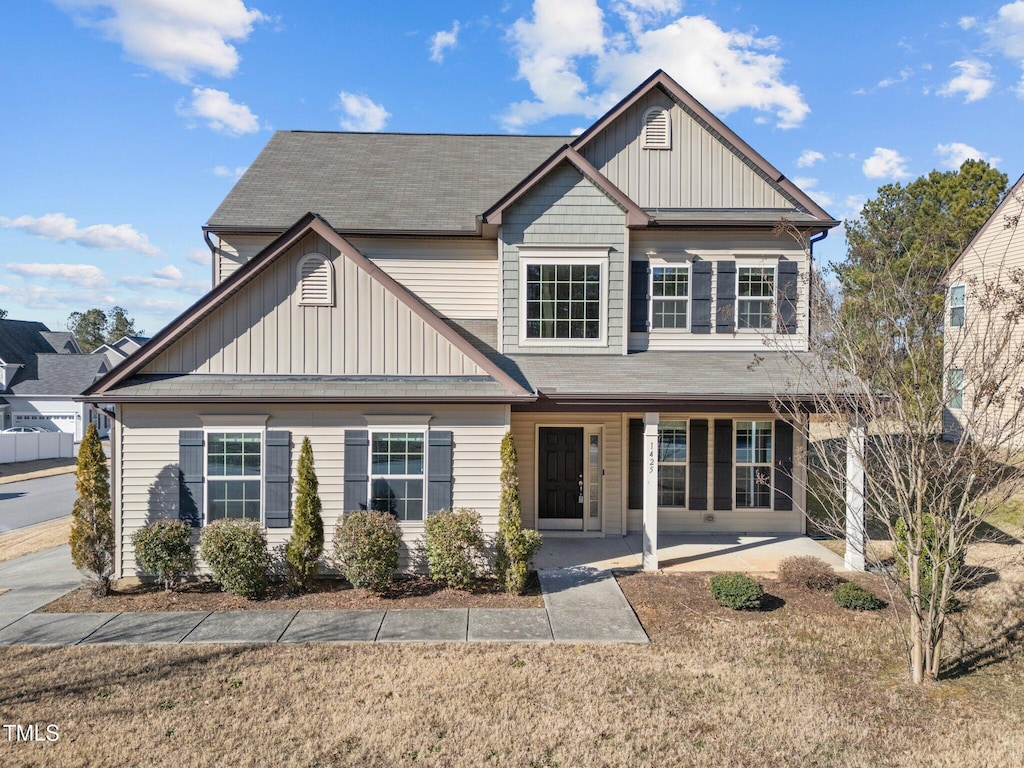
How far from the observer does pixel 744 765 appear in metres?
5.25

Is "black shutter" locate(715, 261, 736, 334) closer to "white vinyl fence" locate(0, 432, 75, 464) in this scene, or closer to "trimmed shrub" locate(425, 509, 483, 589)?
"trimmed shrub" locate(425, 509, 483, 589)

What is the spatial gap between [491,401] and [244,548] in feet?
14.7

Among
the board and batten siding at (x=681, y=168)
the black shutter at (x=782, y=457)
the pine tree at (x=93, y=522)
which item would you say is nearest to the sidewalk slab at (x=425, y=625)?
the pine tree at (x=93, y=522)

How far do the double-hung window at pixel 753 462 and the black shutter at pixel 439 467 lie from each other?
662cm

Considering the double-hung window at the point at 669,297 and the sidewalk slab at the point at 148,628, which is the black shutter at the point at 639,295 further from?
the sidewalk slab at the point at 148,628

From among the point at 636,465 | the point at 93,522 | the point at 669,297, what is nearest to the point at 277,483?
the point at 93,522

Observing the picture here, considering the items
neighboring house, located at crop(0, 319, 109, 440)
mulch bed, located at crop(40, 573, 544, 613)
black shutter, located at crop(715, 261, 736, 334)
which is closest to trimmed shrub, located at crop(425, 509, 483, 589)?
mulch bed, located at crop(40, 573, 544, 613)

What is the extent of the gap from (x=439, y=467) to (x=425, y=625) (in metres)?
2.68

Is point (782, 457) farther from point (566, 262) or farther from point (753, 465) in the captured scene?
point (566, 262)

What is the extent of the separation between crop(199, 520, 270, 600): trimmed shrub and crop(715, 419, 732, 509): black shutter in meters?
9.16

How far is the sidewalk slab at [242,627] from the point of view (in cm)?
774

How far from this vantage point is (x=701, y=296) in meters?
12.7

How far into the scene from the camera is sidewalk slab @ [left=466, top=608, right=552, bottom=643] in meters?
7.75

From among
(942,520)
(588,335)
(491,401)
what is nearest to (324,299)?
(491,401)
